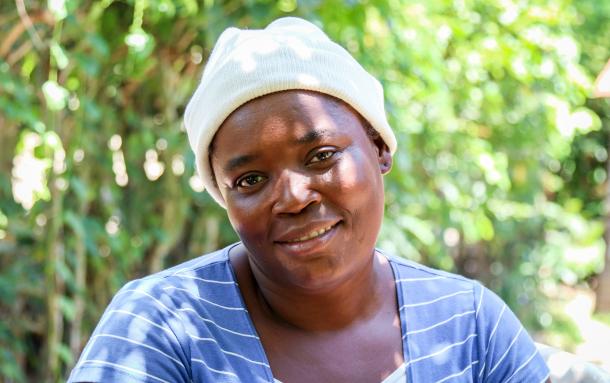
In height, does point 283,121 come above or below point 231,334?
above

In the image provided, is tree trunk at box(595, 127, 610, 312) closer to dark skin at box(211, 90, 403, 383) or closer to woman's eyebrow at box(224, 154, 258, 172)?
dark skin at box(211, 90, 403, 383)

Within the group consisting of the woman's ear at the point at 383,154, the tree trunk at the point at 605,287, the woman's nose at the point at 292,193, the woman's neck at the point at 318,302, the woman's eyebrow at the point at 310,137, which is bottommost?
the tree trunk at the point at 605,287

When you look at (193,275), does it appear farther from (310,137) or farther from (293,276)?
(310,137)

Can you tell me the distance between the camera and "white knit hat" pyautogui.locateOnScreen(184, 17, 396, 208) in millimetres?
1651

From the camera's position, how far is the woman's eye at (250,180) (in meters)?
1.66

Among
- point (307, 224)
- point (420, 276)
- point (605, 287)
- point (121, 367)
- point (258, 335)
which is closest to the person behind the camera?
point (121, 367)

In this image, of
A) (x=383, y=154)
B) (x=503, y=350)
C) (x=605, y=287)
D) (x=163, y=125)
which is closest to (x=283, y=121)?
(x=383, y=154)

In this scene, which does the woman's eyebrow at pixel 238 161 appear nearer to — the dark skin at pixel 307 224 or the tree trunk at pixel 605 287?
the dark skin at pixel 307 224

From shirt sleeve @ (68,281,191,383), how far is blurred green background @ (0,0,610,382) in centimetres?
139

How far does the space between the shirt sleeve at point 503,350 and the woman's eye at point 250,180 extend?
1.89ft

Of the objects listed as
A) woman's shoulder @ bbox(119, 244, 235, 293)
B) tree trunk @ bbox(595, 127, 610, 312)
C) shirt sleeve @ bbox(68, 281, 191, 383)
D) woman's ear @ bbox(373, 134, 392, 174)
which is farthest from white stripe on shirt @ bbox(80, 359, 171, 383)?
tree trunk @ bbox(595, 127, 610, 312)

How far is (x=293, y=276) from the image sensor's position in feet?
5.52

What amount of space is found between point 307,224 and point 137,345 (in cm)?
37

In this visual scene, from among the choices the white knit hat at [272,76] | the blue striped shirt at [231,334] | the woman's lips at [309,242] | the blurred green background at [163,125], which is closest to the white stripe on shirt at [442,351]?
the blue striped shirt at [231,334]
